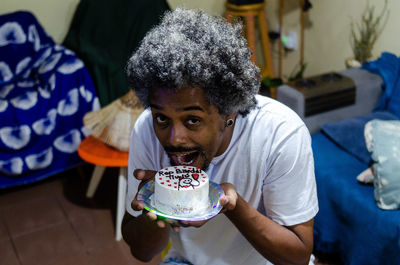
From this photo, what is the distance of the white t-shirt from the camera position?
1.09 m

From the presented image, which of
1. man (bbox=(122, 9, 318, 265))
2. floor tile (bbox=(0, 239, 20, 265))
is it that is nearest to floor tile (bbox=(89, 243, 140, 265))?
floor tile (bbox=(0, 239, 20, 265))

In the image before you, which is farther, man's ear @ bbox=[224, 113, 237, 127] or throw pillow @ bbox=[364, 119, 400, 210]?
throw pillow @ bbox=[364, 119, 400, 210]

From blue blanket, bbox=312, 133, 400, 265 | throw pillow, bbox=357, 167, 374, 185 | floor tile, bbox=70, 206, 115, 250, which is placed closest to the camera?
blue blanket, bbox=312, 133, 400, 265

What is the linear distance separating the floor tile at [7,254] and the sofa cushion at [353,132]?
5.39ft

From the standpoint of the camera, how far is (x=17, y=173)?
2.73 meters

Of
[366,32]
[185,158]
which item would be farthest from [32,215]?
[366,32]

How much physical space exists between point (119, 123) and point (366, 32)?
161 cm

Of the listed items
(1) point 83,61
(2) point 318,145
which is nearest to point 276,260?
(2) point 318,145

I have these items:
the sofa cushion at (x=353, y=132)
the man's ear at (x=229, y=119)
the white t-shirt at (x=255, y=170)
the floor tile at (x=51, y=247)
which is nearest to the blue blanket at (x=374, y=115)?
the sofa cushion at (x=353, y=132)

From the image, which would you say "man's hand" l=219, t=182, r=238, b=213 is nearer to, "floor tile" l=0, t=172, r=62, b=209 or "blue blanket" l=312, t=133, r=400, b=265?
"blue blanket" l=312, t=133, r=400, b=265

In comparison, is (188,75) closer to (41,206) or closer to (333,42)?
(41,206)

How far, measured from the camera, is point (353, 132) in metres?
2.26

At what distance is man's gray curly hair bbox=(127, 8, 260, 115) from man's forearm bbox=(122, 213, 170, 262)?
1.00 feet

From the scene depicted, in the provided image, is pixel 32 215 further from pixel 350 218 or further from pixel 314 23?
pixel 314 23
